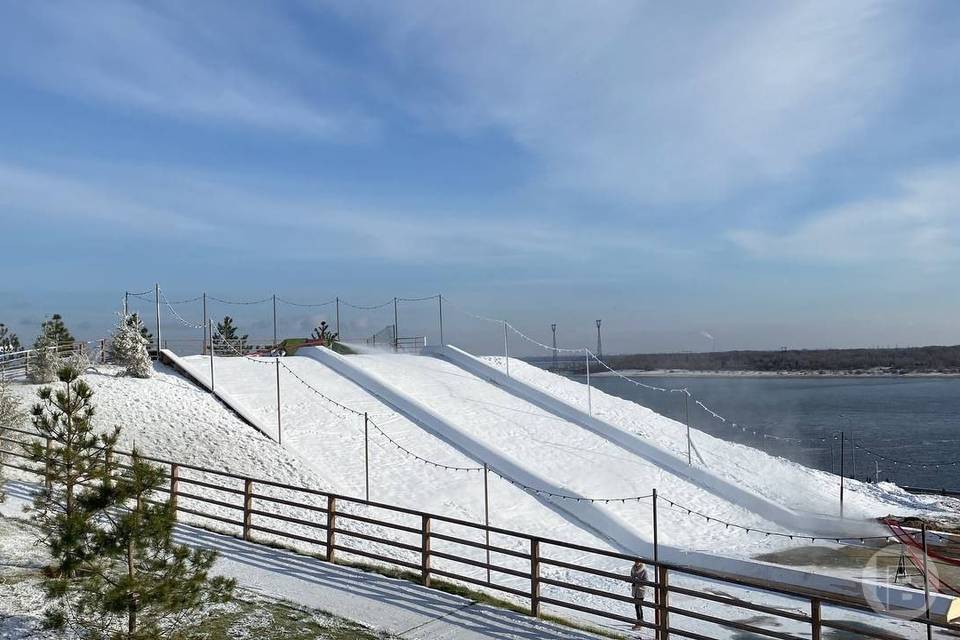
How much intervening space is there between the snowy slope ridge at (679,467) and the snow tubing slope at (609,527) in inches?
184

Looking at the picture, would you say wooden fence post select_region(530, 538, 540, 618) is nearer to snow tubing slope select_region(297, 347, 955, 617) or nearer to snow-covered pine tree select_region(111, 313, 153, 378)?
snow tubing slope select_region(297, 347, 955, 617)

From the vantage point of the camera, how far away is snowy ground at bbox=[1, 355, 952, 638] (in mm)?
15875

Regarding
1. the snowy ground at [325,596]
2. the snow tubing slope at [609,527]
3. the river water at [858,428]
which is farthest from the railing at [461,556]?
the river water at [858,428]

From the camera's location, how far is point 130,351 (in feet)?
64.0

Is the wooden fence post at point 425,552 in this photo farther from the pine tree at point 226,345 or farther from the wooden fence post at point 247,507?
the pine tree at point 226,345

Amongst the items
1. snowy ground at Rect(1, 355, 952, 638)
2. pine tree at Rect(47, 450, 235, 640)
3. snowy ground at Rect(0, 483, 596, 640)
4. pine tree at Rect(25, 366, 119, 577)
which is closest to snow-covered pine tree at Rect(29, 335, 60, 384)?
snowy ground at Rect(1, 355, 952, 638)

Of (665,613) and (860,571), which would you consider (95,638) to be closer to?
(665,613)

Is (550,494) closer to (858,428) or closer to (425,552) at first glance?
(425,552)

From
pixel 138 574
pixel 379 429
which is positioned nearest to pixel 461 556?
pixel 379 429

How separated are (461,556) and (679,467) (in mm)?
9236

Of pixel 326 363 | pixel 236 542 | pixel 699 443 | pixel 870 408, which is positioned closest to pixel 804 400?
pixel 870 408

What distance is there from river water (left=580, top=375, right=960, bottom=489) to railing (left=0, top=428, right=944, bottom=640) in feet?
57.2

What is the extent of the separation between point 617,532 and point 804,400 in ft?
237

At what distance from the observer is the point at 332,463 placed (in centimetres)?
1742
